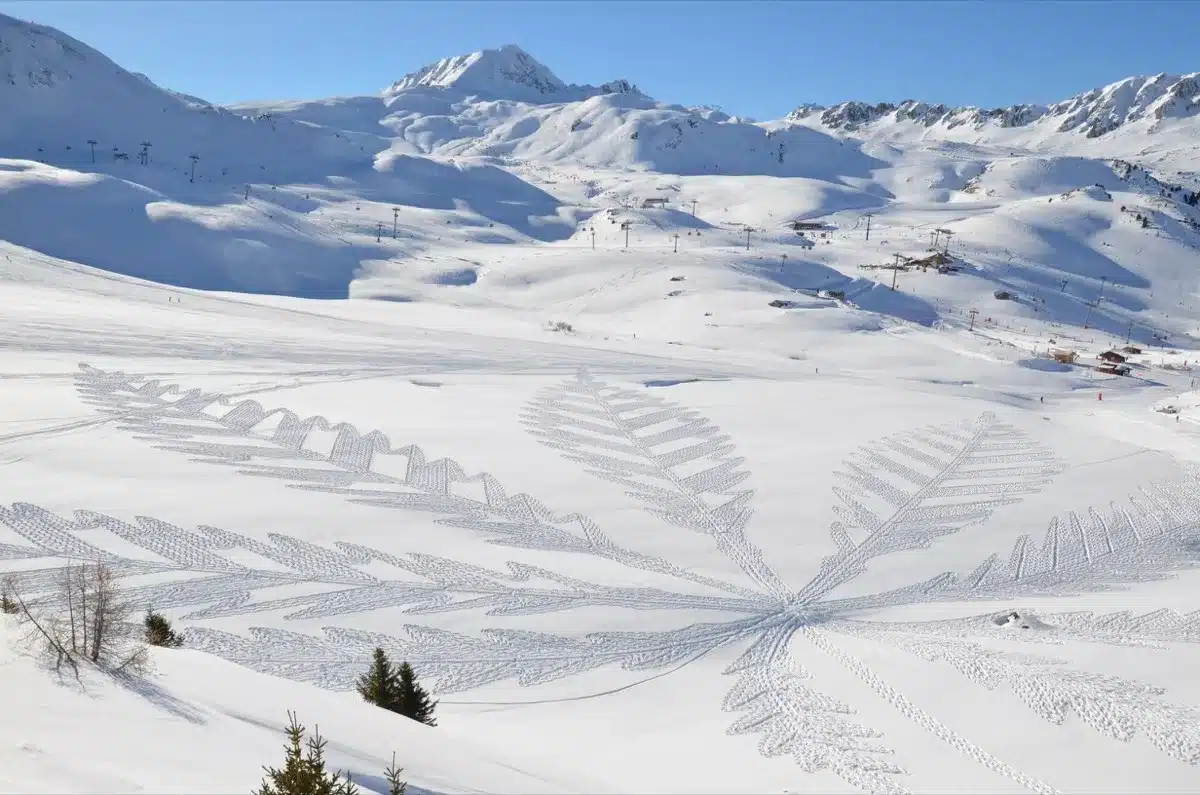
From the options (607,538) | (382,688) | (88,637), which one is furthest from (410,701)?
(607,538)

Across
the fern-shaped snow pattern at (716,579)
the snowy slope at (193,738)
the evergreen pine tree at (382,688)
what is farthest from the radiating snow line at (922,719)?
the evergreen pine tree at (382,688)

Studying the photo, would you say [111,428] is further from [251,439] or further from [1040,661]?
[1040,661]

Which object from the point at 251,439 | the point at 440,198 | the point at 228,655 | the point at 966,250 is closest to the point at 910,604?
the point at 228,655

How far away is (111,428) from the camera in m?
25.7

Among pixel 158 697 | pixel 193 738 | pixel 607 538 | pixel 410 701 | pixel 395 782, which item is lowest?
pixel 607 538

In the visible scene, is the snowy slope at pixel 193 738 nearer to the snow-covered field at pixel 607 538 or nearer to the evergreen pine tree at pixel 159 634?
the snow-covered field at pixel 607 538

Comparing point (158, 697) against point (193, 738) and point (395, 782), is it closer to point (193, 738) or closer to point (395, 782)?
point (193, 738)

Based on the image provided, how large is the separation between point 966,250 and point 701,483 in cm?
9395

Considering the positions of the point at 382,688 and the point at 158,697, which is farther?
the point at 382,688

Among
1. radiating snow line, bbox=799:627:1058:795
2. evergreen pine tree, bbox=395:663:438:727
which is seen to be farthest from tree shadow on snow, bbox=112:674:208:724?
radiating snow line, bbox=799:627:1058:795

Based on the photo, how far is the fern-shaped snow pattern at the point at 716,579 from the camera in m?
14.3

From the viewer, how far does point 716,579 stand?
19.1m

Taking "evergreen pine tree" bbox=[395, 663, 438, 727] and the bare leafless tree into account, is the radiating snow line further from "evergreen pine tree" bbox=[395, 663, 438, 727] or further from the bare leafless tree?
the bare leafless tree

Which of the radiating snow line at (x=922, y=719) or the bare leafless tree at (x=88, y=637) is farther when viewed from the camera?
the radiating snow line at (x=922, y=719)
